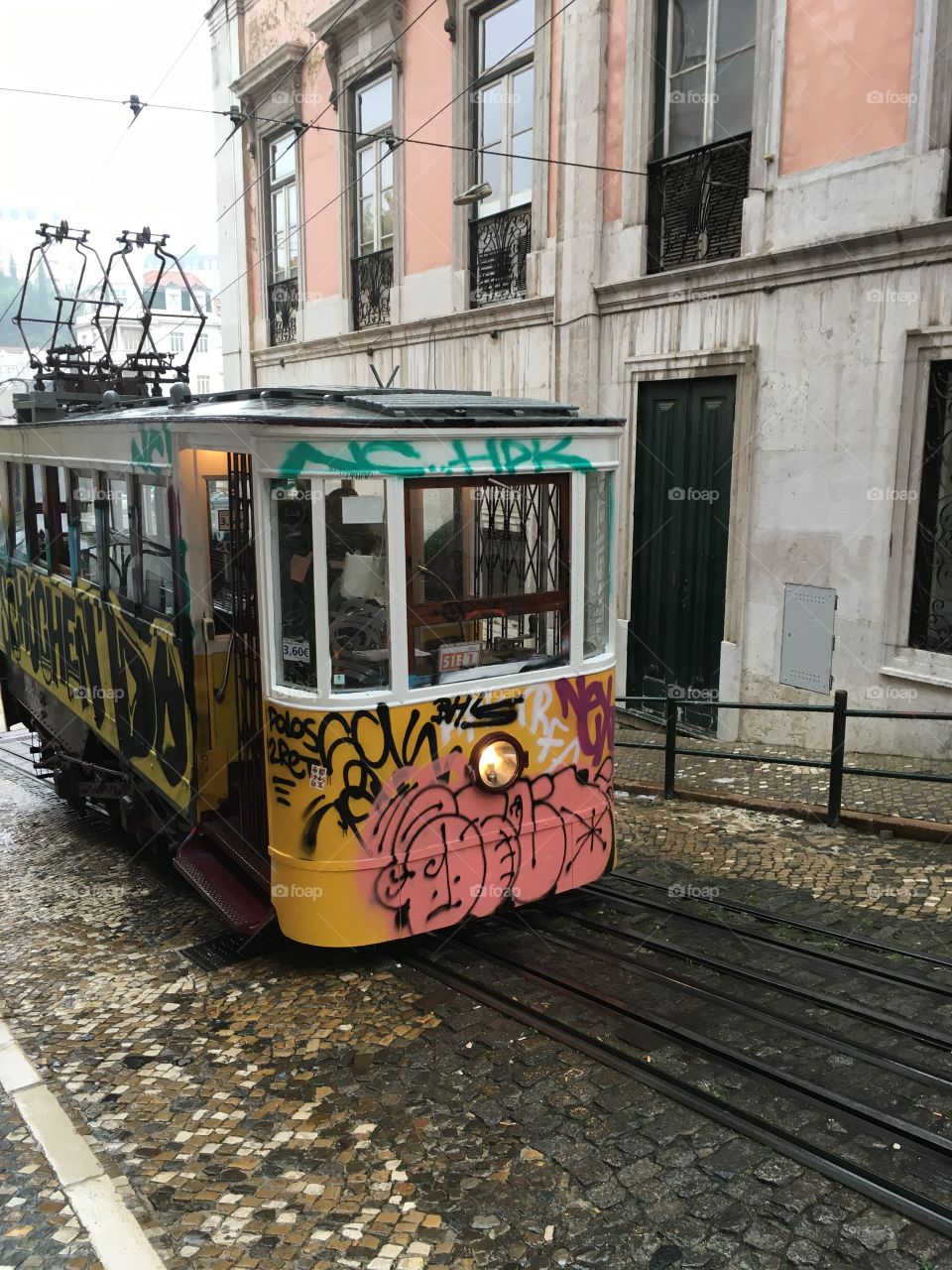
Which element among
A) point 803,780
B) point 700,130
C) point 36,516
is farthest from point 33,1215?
point 700,130

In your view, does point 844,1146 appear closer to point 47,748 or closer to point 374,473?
point 374,473

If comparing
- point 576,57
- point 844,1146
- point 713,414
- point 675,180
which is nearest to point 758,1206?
point 844,1146

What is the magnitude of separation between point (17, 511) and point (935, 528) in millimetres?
8094

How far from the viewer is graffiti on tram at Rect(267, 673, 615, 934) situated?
4.78 m

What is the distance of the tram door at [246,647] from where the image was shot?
16.9ft

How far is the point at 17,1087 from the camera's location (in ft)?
14.1

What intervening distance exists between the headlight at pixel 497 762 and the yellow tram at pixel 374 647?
1cm

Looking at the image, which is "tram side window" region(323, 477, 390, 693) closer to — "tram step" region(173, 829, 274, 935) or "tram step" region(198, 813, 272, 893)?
"tram step" region(198, 813, 272, 893)

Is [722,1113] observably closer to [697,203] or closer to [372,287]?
[697,203]

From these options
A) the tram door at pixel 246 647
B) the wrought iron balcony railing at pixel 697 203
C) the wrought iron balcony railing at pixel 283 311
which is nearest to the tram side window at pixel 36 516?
the tram door at pixel 246 647

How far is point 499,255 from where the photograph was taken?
1255cm

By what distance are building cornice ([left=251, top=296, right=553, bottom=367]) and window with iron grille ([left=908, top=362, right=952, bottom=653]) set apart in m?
4.84

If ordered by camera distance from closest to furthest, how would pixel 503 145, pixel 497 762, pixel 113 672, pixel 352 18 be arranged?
pixel 497 762 < pixel 113 672 < pixel 503 145 < pixel 352 18

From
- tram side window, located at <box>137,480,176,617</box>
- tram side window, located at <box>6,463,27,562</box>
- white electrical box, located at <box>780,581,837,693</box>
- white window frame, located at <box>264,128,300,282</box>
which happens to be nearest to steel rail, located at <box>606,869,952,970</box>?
tram side window, located at <box>137,480,176,617</box>
